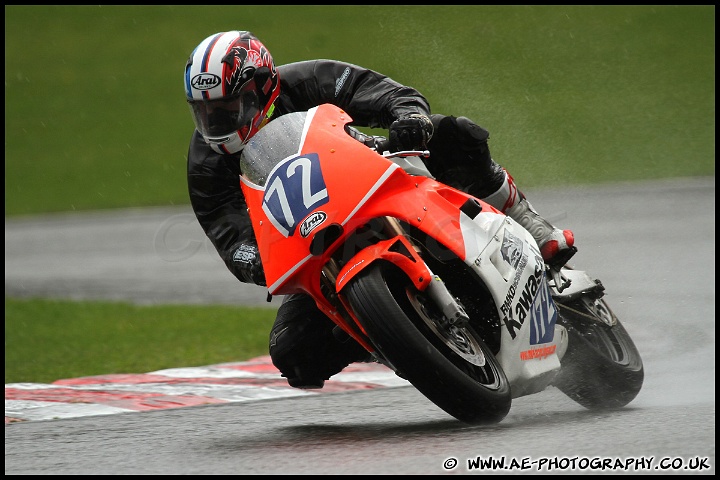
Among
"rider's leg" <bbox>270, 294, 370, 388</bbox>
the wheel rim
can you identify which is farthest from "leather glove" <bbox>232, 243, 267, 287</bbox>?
the wheel rim

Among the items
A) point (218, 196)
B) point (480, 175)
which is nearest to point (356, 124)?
point (480, 175)

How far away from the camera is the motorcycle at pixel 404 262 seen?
159 inches

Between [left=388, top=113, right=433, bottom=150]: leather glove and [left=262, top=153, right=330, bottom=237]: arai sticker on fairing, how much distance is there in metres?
0.35

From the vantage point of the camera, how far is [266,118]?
4922 millimetres

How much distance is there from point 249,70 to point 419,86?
206 centimetres

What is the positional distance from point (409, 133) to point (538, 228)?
1.08 metres

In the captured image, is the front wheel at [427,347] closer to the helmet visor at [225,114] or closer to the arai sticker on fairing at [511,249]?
the arai sticker on fairing at [511,249]

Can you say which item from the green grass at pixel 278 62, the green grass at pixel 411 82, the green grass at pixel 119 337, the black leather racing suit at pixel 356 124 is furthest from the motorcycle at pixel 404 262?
the green grass at pixel 119 337

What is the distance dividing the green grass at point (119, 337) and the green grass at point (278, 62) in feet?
0.08

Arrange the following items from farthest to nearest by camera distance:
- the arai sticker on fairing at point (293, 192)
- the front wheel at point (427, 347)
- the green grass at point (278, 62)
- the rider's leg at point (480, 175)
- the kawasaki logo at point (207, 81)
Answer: the green grass at point (278, 62)
the rider's leg at point (480, 175)
the kawasaki logo at point (207, 81)
the arai sticker on fairing at point (293, 192)
the front wheel at point (427, 347)

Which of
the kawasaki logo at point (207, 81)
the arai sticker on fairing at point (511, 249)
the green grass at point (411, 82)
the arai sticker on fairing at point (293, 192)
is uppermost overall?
the kawasaki logo at point (207, 81)

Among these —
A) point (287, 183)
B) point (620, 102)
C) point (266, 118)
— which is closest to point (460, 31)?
point (266, 118)

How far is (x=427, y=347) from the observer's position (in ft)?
12.9

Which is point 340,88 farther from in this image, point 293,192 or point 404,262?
point 404,262
